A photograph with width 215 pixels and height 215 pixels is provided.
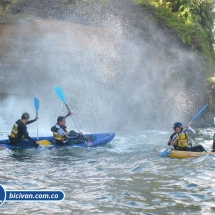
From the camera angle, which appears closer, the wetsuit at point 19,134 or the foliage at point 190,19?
the wetsuit at point 19,134

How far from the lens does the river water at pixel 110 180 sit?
6215mm

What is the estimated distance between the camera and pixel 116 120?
1825 centimetres

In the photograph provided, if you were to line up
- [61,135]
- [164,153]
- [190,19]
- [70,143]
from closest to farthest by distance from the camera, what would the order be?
[164,153]
[61,135]
[70,143]
[190,19]

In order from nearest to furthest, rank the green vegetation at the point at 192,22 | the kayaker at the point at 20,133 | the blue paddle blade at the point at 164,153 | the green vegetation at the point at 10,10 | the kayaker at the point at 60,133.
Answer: the blue paddle blade at the point at 164,153 → the kayaker at the point at 20,133 → the kayaker at the point at 60,133 → the green vegetation at the point at 10,10 → the green vegetation at the point at 192,22

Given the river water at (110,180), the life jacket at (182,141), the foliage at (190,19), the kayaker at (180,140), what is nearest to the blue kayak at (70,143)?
the river water at (110,180)

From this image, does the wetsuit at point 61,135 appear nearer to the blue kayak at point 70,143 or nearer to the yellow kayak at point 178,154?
the blue kayak at point 70,143

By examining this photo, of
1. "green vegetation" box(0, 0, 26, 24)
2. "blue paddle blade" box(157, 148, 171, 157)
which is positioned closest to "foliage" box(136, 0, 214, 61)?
"green vegetation" box(0, 0, 26, 24)

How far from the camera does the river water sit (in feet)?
20.4

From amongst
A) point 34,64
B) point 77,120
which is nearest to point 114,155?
point 77,120

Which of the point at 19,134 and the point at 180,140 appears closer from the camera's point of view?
the point at 180,140

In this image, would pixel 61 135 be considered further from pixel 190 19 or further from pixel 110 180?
pixel 190 19

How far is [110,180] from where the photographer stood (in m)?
7.89

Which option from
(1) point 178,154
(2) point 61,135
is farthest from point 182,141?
(2) point 61,135

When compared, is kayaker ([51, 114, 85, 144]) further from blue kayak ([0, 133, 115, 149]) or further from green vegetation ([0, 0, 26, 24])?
green vegetation ([0, 0, 26, 24])
